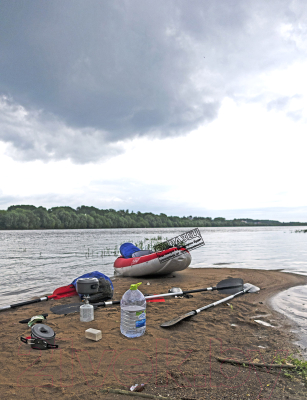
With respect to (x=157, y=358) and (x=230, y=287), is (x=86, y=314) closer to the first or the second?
(x=157, y=358)

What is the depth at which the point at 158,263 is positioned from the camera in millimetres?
10594

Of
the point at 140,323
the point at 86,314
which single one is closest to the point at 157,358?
the point at 140,323

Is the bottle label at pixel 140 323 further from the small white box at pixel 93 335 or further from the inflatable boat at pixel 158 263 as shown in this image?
the inflatable boat at pixel 158 263

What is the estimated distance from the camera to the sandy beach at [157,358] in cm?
298

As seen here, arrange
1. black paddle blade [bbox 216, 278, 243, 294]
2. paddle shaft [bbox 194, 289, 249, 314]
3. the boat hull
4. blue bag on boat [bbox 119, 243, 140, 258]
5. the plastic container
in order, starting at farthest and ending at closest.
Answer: blue bag on boat [bbox 119, 243, 140, 258] → the boat hull → black paddle blade [bbox 216, 278, 243, 294] → paddle shaft [bbox 194, 289, 249, 314] → the plastic container

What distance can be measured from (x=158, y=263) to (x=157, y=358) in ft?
22.6

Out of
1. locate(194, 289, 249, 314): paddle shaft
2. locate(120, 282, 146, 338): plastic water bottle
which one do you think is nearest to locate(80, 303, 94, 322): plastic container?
locate(120, 282, 146, 338): plastic water bottle

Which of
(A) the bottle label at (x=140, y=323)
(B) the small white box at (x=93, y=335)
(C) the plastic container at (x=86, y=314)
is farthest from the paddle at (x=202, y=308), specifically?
(C) the plastic container at (x=86, y=314)

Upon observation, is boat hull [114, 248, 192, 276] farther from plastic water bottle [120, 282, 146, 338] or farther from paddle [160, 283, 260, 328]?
plastic water bottle [120, 282, 146, 338]

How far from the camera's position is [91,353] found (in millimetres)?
3832

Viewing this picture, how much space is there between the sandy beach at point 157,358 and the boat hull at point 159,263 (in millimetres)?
4356

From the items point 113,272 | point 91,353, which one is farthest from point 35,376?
point 113,272

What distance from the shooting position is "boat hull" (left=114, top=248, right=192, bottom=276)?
10608 mm

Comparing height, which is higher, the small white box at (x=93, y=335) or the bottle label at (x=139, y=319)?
the bottle label at (x=139, y=319)
